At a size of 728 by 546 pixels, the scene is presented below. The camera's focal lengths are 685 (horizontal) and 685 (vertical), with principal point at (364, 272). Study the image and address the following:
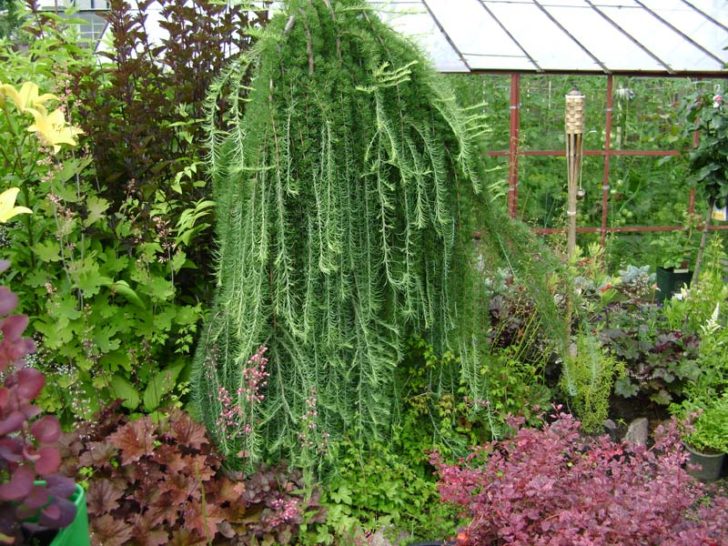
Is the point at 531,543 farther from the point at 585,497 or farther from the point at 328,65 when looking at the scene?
the point at 328,65

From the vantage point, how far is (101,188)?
275 centimetres

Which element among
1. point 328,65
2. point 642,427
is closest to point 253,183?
point 328,65

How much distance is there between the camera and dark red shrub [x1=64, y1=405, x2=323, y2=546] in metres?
2.01

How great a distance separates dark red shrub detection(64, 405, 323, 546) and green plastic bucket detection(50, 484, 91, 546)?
2.10 ft

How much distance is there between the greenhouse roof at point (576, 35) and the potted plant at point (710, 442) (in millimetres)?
3776

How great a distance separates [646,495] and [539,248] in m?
1.01

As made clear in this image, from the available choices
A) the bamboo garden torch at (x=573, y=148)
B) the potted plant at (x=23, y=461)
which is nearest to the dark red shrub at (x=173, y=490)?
the potted plant at (x=23, y=461)

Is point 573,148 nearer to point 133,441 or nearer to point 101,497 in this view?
point 133,441

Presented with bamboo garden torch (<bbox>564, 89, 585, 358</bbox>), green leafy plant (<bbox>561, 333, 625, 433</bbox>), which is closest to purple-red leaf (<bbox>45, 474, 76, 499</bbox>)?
green leafy plant (<bbox>561, 333, 625, 433</bbox>)

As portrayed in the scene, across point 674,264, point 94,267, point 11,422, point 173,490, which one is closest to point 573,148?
point 674,264

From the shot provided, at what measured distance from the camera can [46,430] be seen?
3.72ft

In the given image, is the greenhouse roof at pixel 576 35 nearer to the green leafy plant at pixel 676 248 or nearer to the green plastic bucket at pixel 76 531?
the green leafy plant at pixel 676 248

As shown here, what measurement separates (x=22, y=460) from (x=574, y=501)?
1443mm

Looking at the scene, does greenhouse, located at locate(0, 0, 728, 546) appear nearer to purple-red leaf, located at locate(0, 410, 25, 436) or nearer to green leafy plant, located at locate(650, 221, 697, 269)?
purple-red leaf, located at locate(0, 410, 25, 436)
